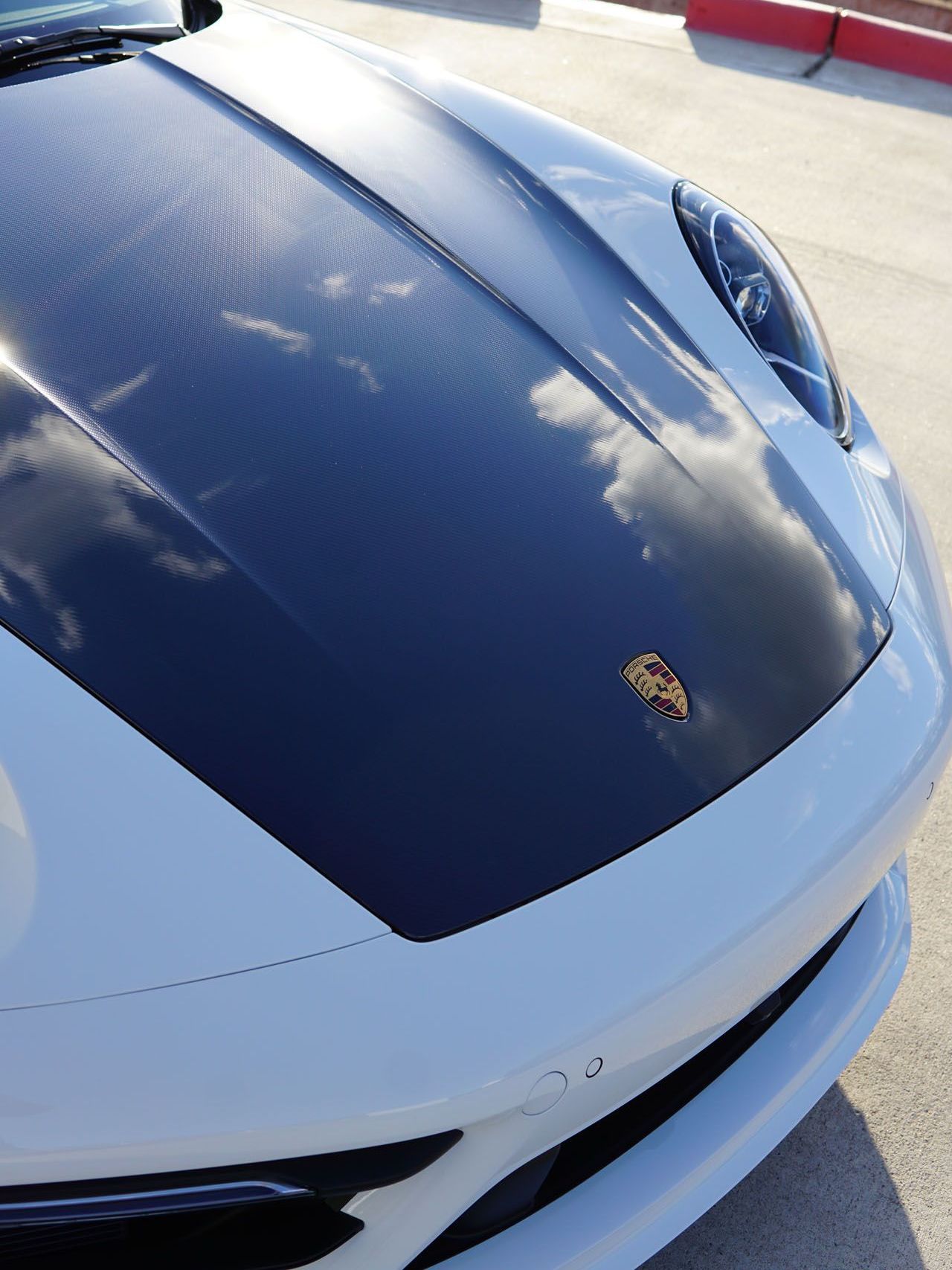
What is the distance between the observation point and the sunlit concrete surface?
70.5 inches

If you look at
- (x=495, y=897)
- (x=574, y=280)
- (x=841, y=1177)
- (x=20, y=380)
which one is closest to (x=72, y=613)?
(x=20, y=380)

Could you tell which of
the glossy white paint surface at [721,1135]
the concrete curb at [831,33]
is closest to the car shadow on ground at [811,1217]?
the glossy white paint surface at [721,1135]

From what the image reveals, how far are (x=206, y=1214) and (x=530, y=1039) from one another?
1.06ft

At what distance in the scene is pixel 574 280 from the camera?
193cm

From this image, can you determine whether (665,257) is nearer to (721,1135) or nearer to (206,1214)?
(721,1135)

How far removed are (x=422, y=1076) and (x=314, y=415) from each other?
847 mm

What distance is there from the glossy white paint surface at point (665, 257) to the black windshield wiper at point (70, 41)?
85 millimetres

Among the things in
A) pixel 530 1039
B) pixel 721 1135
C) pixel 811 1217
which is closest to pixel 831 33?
pixel 811 1217

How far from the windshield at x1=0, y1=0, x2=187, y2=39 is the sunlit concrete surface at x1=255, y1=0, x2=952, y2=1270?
199cm

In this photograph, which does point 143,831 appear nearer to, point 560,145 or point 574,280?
point 574,280

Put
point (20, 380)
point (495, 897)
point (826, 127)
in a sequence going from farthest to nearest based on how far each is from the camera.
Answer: point (826, 127), point (20, 380), point (495, 897)

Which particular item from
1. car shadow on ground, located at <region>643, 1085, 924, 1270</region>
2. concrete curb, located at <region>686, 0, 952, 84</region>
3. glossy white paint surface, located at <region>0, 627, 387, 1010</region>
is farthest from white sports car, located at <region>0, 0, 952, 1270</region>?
concrete curb, located at <region>686, 0, 952, 84</region>

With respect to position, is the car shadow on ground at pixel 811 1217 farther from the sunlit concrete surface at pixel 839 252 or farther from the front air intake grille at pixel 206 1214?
the front air intake grille at pixel 206 1214

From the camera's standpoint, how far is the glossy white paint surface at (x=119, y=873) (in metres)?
1.10
